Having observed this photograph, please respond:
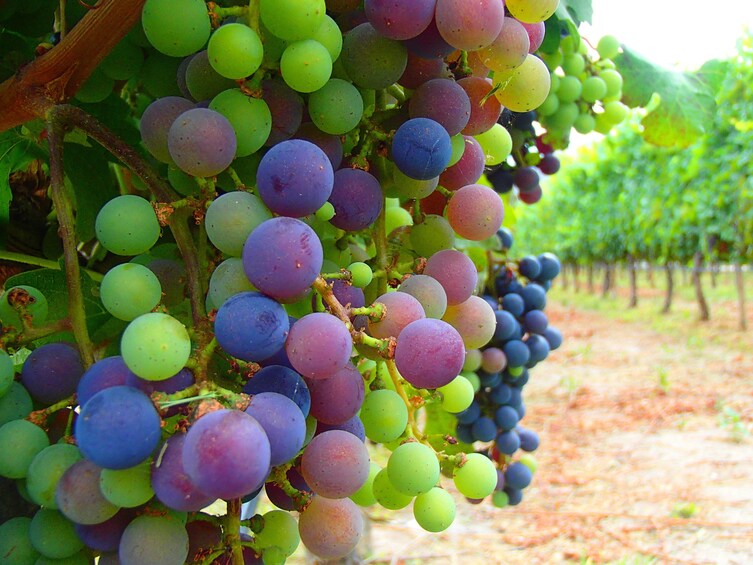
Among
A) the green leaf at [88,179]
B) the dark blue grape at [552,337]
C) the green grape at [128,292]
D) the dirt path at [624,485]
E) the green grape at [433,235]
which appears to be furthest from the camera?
the dirt path at [624,485]

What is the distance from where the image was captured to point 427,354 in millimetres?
512

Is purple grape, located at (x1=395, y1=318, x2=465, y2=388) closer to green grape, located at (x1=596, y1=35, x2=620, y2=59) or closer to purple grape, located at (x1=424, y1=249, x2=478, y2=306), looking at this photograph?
purple grape, located at (x1=424, y1=249, x2=478, y2=306)

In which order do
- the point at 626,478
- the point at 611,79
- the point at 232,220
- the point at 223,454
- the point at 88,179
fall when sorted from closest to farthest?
1. the point at 223,454
2. the point at 232,220
3. the point at 88,179
4. the point at 611,79
5. the point at 626,478

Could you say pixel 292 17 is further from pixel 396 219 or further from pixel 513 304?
pixel 513 304

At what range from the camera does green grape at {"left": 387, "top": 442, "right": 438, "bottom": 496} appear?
61 centimetres

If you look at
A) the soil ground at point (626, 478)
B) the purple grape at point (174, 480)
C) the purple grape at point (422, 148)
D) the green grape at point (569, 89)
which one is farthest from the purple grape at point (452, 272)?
the soil ground at point (626, 478)

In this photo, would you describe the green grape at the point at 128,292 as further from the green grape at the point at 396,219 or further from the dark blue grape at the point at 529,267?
the dark blue grape at the point at 529,267

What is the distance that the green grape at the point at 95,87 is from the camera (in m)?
0.71

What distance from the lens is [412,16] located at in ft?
1.79

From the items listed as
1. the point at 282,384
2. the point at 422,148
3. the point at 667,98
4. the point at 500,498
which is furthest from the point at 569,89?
the point at 282,384

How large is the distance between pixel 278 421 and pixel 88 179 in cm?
54

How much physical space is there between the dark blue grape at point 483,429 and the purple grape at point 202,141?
3.42ft

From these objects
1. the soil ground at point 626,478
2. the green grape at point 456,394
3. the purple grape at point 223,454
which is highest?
the purple grape at point 223,454

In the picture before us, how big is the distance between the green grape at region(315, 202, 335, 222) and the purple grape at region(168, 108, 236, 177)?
103 mm
